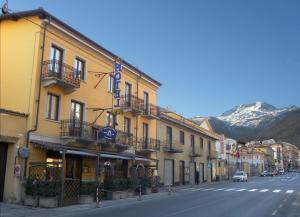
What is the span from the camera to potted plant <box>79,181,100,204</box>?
70.3 feet

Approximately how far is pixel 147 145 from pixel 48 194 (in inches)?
652

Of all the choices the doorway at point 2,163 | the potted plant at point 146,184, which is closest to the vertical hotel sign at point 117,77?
the potted plant at point 146,184

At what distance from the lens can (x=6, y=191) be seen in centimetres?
2044

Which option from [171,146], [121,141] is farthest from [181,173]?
[121,141]

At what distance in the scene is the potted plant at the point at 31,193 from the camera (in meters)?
19.3

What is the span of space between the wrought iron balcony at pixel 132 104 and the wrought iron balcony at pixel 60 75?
6965mm

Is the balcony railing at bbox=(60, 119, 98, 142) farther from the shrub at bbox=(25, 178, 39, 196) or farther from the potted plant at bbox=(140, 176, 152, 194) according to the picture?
the potted plant at bbox=(140, 176, 152, 194)

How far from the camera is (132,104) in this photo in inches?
1248

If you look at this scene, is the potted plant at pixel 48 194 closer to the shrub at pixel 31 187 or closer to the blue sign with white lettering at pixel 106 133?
the shrub at pixel 31 187

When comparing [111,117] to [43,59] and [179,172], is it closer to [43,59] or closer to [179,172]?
[43,59]

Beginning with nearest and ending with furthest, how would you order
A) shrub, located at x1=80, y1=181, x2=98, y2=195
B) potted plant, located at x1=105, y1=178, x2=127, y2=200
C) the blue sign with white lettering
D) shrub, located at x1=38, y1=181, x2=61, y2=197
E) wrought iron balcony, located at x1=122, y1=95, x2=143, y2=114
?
shrub, located at x1=38, y1=181, x2=61, y2=197 < shrub, located at x1=80, y1=181, x2=98, y2=195 < potted plant, located at x1=105, y1=178, x2=127, y2=200 < the blue sign with white lettering < wrought iron balcony, located at x1=122, y1=95, x2=143, y2=114

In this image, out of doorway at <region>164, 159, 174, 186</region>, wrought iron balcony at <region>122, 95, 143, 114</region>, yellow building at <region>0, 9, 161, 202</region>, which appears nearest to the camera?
yellow building at <region>0, 9, 161, 202</region>

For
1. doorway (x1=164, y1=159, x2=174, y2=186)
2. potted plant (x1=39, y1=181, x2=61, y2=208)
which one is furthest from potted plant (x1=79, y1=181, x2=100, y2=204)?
doorway (x1=164, y1=159, x2=174, y2=186)

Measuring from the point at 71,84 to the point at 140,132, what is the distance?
12.4 meters
